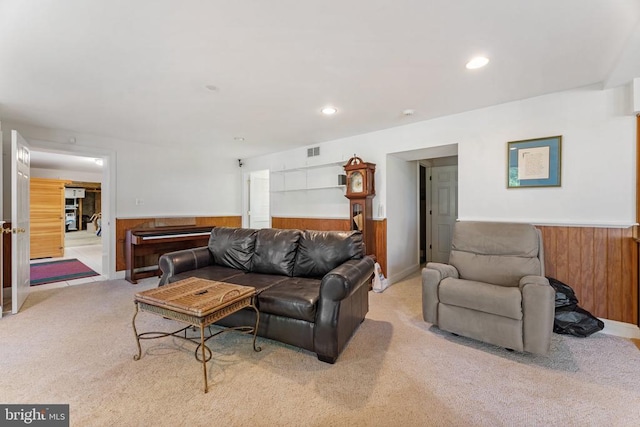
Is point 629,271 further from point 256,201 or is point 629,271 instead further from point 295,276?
point 256,201

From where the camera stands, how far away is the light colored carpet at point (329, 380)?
1521mm

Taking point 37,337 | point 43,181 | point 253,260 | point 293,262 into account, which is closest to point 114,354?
point 37,337

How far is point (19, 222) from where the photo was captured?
121 inches

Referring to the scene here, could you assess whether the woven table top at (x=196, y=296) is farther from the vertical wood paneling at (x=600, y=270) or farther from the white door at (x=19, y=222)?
the vertical wood paneling at (x=600, y=270)

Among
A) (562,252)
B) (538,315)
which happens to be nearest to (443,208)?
(562,252)

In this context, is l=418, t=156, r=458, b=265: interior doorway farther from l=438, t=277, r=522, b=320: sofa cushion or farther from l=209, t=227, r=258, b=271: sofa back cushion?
l=209, t=227, r=258, b=271: sofa back cushion

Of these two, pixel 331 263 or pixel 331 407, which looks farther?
pixel 331 263

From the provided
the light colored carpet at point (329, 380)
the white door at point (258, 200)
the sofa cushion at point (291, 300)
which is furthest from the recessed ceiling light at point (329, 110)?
the white door at point (258, 200)

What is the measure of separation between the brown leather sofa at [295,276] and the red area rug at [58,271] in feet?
9.94

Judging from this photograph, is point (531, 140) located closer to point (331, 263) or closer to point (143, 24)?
point (331, 263)

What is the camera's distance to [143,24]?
5.60 ft

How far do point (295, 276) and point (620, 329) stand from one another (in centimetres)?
297

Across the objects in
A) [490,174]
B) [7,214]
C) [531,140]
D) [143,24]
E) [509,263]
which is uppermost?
[143,24]

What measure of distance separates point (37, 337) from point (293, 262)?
2.31 metres
